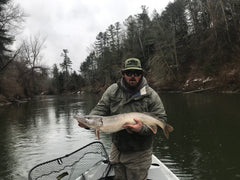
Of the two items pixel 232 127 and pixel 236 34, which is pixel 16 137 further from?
pixel 236 34

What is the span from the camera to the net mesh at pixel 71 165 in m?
3.58

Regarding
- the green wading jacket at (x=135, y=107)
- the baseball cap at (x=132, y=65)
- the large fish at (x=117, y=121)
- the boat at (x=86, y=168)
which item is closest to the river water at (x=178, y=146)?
the boat at (x=86, y=168)

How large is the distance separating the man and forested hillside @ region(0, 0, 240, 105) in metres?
24.6

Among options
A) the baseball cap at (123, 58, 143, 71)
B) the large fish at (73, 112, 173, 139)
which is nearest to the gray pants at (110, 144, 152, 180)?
the large fish at (73, 112, 173, 139)

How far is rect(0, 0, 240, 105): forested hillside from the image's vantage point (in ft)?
101

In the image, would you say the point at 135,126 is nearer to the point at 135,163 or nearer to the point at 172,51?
the point at 135,163

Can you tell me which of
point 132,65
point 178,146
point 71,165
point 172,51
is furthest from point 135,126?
point 172,51

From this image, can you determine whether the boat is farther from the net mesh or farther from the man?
the man

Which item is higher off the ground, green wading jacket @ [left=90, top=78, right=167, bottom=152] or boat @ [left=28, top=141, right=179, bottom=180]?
green wading jacket @ [left=90, top=78, right=167, bottom=152]

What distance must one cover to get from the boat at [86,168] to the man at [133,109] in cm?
97

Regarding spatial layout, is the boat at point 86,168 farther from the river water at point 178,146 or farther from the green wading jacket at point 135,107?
the river water at point 178,146

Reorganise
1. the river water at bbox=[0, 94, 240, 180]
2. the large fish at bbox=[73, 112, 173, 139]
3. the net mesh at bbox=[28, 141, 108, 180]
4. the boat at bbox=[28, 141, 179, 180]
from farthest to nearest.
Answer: the river water at bbox=[0, 94, 240, 180] → the boat at bbox=[28, 141, 179, 180] → the net mesh at bbox=[28, 141, 108, 180] → the large fish at bbox=[73, 112, 173, 139]

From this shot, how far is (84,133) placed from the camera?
11.3 meters

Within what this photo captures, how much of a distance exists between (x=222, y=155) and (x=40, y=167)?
595cm
